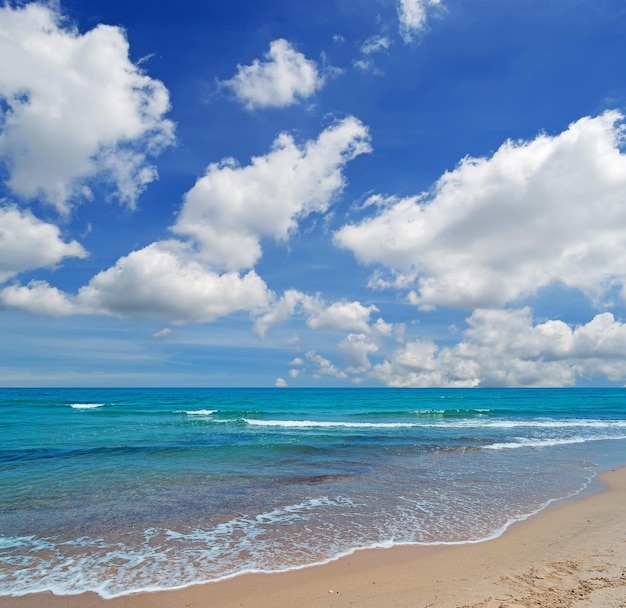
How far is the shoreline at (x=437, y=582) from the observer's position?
5723mm

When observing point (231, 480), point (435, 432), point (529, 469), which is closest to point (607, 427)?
point (435, 432)

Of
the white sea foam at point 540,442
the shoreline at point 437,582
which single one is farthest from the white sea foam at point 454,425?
the shoreline at point 437,582

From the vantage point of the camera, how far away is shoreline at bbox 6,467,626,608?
225 inches

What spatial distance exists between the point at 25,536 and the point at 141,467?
725cm

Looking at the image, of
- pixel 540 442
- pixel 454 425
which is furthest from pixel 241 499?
pixel 454 425

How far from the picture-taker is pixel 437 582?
6.35 meters

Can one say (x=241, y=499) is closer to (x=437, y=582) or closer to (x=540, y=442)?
(x=437, y=582)

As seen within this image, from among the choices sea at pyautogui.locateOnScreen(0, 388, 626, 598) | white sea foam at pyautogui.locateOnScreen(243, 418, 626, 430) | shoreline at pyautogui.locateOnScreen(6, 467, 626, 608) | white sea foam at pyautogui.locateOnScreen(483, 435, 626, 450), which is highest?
shoreline at pyautogui.locateOnScreen(6, 467, 626, 608)

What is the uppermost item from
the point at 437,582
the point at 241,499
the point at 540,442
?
the point at 437,582

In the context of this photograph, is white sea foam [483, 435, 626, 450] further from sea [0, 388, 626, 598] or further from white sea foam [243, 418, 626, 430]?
white sea foam [243, 418, 626, 430]

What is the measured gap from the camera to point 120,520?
31.3 feet

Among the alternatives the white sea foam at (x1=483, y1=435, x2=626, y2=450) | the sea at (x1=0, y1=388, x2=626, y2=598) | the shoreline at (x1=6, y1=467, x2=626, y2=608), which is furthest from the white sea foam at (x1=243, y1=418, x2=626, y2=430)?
the shoreline at (x1=6, y1=467, x2=626, y2=608)

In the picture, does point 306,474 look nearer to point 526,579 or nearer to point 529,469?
point 529,469

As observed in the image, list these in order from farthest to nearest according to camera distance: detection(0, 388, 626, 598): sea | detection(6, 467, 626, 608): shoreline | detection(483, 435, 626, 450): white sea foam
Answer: detection(483, 435, 626, 450): white sea foam < detection(0, 388, 626, 598): sea < detection(6, 467, 626, 608): shoreline
